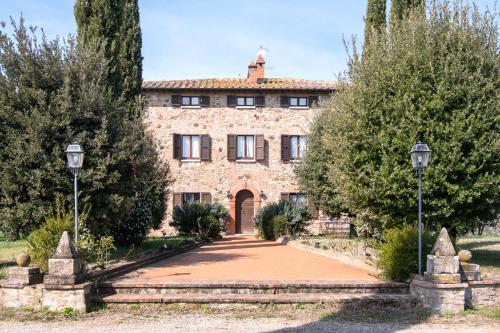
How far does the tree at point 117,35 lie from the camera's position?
555 inches

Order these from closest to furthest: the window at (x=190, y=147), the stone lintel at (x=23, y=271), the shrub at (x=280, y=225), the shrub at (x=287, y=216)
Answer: the stone lintel at (x=23, y=271), the shrub at (x=280, y=225), the shrub at (x=287, y=216), the window at (x=190, y=147)

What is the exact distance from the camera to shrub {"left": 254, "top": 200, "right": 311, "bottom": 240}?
71.0 feet

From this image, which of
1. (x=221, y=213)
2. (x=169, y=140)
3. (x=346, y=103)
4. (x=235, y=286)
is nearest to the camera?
(x=235, y=286)

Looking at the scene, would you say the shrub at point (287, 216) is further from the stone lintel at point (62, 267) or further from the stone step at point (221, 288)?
the stone lintel at point (62, 267)

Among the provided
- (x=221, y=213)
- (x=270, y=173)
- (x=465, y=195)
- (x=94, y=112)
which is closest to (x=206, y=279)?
(x=94, y=112)

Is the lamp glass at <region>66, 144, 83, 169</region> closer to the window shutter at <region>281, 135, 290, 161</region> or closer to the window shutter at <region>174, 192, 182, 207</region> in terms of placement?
the window shutter at <region>174, 192, 182, 207</region>

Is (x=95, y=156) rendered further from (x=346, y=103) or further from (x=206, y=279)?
(x=346, y=103)

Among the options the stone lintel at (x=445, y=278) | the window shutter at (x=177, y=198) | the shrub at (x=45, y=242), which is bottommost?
the stone lintel at (x=445, y=278)

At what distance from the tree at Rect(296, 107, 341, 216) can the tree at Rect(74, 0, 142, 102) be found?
7.77 meters

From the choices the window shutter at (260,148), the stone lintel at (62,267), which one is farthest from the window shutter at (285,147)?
the stone lintel at (62,267)

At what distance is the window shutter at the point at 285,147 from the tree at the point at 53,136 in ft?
52.1

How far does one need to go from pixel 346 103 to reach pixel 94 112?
564cm

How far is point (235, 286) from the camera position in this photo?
8625 millimetres

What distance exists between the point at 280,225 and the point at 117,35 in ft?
34.4
